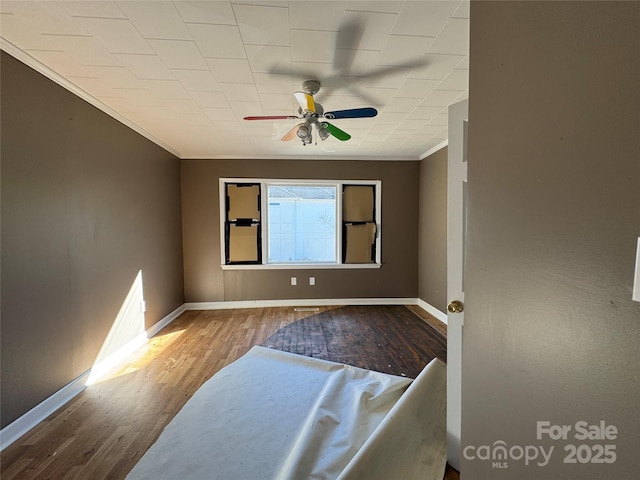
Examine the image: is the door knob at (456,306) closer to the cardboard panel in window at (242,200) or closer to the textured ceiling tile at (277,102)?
the textured ceiling tile at (277,102)

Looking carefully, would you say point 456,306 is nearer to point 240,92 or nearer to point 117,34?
point 240,92

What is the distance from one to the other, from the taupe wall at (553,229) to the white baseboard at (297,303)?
12.0 ft

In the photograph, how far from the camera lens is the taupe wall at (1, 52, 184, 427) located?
1.70m

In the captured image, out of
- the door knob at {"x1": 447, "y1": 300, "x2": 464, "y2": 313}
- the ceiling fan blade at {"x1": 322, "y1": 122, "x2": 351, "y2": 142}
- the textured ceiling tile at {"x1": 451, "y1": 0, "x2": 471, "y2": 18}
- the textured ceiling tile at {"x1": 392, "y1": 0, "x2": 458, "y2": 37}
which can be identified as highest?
the textured ceiling tile at {"x1": 392, "y1": 0, "x2": 458, "y2": 37}

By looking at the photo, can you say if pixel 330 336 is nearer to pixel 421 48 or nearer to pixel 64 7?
pixel 421 48

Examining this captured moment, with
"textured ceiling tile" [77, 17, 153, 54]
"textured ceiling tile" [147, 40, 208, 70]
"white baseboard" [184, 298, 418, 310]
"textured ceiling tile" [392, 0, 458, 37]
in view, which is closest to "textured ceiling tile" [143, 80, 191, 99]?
"textured ceiling tile" [147, 40, 208, 70]

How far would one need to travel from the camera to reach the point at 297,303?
4441 mm

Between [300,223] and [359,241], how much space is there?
1011mm

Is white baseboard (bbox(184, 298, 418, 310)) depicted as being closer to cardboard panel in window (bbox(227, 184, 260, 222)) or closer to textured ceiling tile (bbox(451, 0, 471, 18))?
cardboard panel in window (bbox(227, 184, 260, 222))

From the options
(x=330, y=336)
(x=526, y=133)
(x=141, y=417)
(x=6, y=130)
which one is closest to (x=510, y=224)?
(x=526, y=133)

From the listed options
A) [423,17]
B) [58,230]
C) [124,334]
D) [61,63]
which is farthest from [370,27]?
[124,334]

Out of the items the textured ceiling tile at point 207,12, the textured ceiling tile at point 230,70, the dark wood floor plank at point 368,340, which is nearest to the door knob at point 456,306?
the dark wood floor plank at point 368,340

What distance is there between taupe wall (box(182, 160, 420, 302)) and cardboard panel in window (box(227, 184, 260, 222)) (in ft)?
0.60

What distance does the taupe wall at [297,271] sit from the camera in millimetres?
4270
